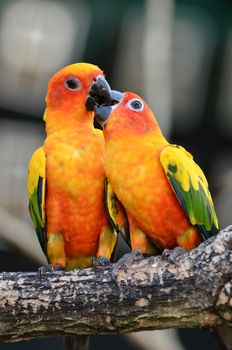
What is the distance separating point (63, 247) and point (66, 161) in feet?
1.84

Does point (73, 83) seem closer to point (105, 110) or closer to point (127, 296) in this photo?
point (105, 110)

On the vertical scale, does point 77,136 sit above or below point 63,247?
above

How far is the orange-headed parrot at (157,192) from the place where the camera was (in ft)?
14.4

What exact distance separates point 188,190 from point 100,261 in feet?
2.26

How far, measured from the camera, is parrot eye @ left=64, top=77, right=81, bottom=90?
4857 mm

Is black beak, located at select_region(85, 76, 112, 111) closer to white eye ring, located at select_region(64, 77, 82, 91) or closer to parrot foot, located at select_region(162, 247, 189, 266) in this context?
white eye ring, located at select_region(64, 77, 82, 91)

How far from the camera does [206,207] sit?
4430mm

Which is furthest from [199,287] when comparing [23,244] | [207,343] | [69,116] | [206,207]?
[207,343]

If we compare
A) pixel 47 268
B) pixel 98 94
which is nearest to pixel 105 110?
pixel 98 94

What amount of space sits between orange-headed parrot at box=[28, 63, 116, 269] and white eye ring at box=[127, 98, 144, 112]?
0.45ft

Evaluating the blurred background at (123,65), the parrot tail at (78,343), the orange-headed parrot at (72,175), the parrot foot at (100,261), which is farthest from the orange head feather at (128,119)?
the blurred background at (123,65)

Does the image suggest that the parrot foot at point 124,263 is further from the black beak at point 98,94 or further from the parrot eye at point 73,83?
the parrot eye at point 73,83

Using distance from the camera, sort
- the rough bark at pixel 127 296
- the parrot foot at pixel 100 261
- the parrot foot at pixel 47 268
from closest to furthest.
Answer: the rough bark at pixel 127 296 < the parrot foot at pixel 47 268 < the parrot foot at pixel 100 261

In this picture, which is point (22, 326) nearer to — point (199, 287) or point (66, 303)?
point (66, 303)
